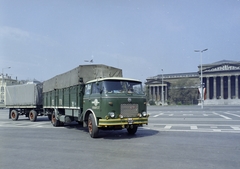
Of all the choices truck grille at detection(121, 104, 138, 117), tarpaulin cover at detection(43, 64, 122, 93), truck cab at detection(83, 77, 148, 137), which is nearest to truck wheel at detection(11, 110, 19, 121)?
tarpaulin cover at detection(43, 64, 122, 93)

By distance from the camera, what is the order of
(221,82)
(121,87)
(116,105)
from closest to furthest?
(116,105) → (121,87) → (221,82)

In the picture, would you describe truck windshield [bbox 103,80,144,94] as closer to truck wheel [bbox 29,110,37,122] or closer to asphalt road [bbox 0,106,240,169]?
asphalt road [bbox 0,106,240,169]

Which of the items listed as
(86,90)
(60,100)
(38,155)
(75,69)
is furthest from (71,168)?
(60,100)

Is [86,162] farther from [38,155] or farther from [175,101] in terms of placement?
[175,101]

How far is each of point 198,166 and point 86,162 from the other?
10.2 feet

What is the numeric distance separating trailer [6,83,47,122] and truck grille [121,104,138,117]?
10957mm

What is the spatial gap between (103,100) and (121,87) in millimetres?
1080

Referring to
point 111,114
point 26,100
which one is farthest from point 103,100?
point 26,100

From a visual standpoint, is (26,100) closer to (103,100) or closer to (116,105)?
(103,100)

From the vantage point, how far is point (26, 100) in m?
21.8

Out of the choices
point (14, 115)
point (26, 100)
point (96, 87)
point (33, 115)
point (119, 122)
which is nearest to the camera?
point (119, 122)

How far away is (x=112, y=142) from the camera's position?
10289 mm

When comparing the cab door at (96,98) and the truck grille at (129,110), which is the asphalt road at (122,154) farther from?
the cab door at (96,98)

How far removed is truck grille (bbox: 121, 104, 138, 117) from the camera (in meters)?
10.9
